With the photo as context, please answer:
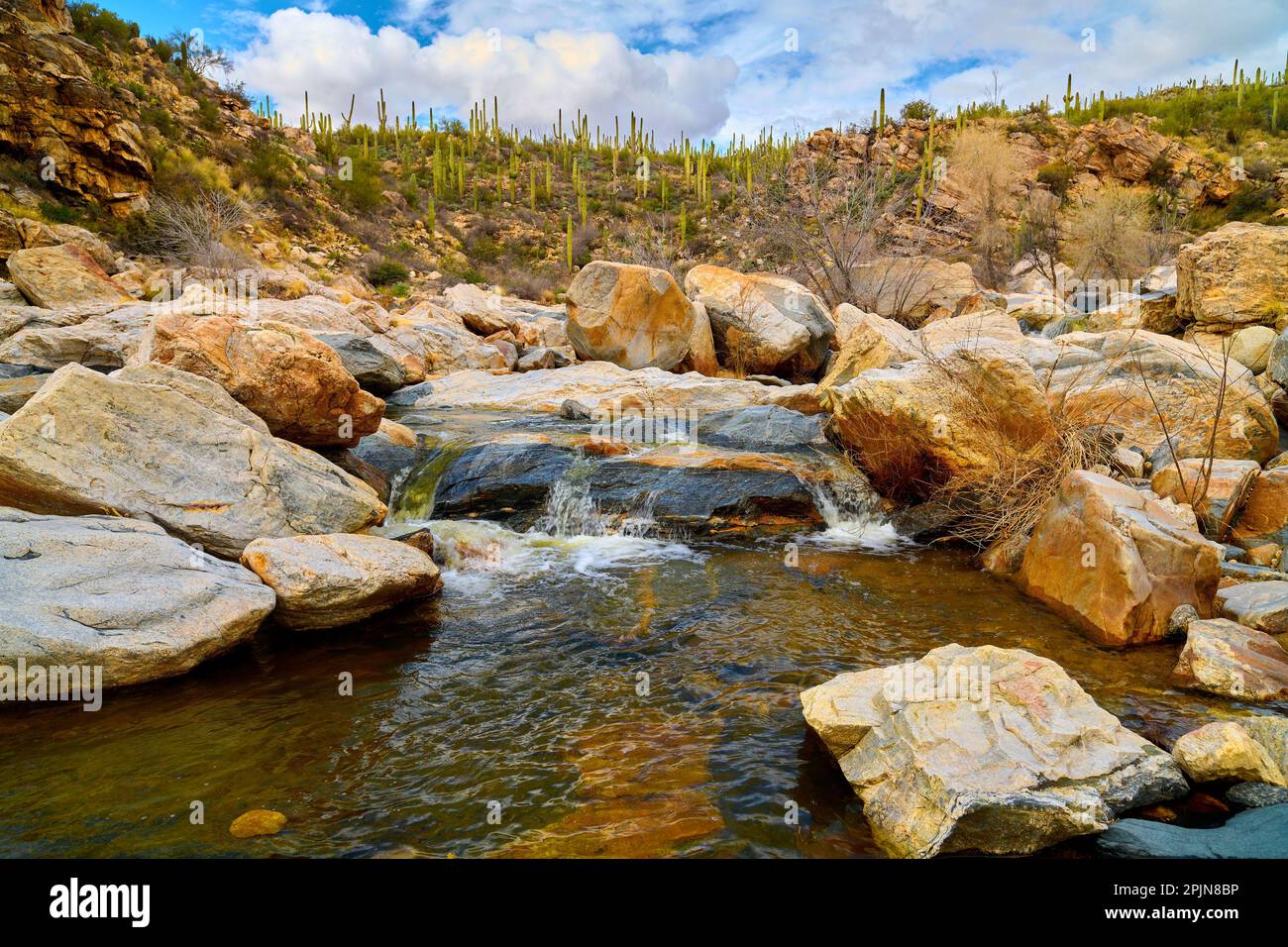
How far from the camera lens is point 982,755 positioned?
2.64m

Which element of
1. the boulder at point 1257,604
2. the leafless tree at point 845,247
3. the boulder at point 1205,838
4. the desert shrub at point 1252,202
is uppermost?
the desert shrub at point 1252,202

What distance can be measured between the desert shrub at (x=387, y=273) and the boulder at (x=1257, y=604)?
25.0 metres

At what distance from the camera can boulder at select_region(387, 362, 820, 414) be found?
996 cm

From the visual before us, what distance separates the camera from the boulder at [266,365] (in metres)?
6.30

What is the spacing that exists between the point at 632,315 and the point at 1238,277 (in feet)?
27.5

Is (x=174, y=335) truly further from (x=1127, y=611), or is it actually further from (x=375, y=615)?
(x=1127, y=611)

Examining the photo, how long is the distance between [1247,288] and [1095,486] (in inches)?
253

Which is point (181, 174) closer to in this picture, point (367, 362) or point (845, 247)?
point (367, 362)

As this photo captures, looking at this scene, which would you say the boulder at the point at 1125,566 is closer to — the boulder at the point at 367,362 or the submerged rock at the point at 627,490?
the submerged rock at the point at 627,490

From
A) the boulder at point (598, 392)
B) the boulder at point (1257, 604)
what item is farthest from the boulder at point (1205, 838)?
the boulder at point (598, 392)

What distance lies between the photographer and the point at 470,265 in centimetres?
2916

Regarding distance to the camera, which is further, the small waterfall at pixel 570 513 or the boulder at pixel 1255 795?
the small waterfall at pixel 570 513

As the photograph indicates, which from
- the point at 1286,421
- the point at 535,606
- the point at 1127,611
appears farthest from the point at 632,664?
the point at 1286,421

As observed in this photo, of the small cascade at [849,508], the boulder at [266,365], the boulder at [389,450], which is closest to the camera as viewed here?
the boulder at [266,365]
